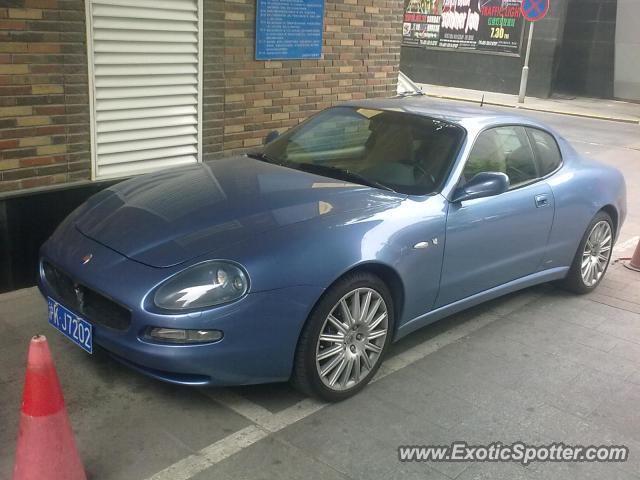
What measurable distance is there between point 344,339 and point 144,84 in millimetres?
3098

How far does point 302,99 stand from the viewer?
7.08m

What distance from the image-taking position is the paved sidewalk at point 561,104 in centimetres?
1778

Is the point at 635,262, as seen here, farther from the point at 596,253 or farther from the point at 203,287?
the point at 203,287

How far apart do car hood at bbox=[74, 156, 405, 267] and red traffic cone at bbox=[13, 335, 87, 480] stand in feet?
2.49

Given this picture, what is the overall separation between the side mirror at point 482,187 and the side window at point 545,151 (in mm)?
919

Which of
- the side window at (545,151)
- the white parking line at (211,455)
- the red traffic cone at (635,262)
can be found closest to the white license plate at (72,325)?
the white parking line at (211,455)

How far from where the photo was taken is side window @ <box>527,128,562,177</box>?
5.00 m

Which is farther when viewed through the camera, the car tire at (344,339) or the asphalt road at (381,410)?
the car tire at (344,339)

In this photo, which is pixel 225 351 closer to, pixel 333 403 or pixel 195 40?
pixel 333 403

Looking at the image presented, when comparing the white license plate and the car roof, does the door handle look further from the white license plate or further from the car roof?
the white license plate

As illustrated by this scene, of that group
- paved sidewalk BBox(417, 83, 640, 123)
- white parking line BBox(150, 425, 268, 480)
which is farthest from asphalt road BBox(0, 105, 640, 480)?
paved sidewalk BBox(417, 83, 640, 123)

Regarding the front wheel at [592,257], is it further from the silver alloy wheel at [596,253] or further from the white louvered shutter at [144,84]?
the white louvered shutter at [144,84]

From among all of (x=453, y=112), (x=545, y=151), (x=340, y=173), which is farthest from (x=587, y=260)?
(x=340, y=173)

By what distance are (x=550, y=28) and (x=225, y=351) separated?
19.7 metres
